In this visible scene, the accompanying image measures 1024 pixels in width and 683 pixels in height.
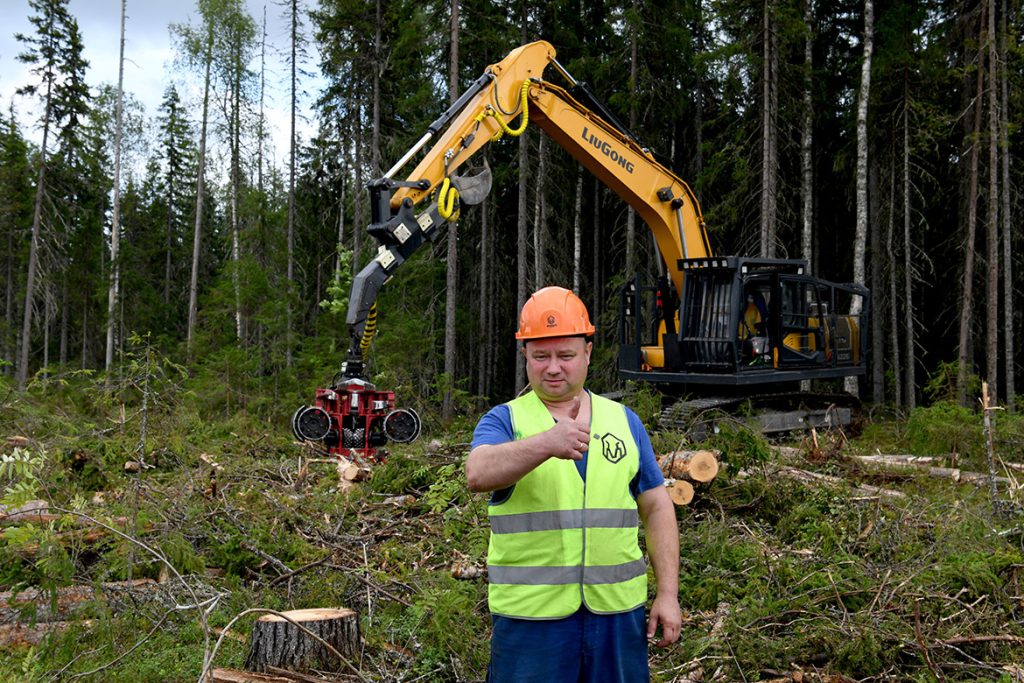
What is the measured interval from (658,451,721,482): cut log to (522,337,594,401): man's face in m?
4.43

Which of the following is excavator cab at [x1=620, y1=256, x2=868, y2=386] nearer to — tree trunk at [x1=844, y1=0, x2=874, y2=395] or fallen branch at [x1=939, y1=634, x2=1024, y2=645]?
tree trunk at [x1=844, y1=0, x2=874, y2=395]

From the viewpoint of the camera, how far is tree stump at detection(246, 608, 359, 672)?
4.60 metres

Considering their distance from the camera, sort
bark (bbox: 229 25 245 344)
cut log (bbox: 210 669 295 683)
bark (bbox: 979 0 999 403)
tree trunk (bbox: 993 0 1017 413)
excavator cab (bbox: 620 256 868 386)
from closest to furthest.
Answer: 1. cut log (bbox: 210 669 295 683)
2. excavator cab (bbox: 620 256 868 386)
3. bark (bbox: 979 0 999 403)
4. tree trunk (bbox: 993 0 1017 413)
5. bark (bbox: 229 25 245 344)

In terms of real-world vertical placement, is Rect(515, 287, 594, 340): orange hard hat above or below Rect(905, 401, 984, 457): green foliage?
above

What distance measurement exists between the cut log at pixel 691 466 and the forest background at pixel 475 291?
40cm

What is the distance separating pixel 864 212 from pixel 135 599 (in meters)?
17.5

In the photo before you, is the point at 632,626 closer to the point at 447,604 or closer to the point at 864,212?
the point at 447,604

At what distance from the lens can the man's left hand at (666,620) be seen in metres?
2.90

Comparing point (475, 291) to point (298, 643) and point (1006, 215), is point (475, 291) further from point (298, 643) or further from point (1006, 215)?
point (298, 643)

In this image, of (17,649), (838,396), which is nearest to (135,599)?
(17,649)

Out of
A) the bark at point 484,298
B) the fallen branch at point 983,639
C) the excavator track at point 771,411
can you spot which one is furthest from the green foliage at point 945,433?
the bark at point 484,298

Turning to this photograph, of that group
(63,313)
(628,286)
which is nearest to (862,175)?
(628,286)

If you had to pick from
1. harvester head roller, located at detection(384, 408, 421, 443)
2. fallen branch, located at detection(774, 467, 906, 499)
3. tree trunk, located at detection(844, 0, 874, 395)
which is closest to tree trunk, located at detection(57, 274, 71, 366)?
harvester head roller, located at detection(384, 408, 421, 443)

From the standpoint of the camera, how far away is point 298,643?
183 inches
